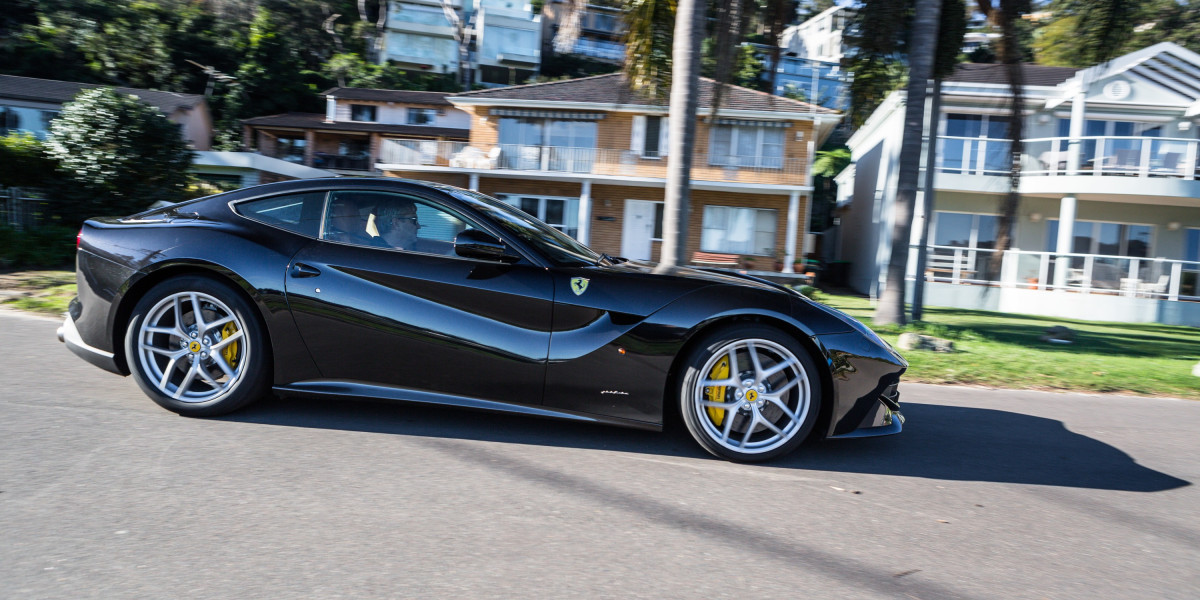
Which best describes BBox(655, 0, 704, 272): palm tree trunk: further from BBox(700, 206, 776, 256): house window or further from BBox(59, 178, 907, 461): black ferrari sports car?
BBox(700, 206, 776, 256): house window

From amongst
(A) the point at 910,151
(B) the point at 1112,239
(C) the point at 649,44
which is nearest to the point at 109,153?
(C) the point at 649,44

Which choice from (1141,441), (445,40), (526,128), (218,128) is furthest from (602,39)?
(1141,441)

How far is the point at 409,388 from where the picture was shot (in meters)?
4.18

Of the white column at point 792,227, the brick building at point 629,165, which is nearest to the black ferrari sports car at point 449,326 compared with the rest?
the brick building at point 629,165

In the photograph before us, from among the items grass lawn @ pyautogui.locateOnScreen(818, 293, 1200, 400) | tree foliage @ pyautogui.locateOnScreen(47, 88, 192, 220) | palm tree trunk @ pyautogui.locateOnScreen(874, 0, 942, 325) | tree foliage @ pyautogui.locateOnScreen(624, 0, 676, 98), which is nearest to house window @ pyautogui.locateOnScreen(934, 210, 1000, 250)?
grass lawn @ pyautogui.locateOnScreen(818, 293, 1200, 400)

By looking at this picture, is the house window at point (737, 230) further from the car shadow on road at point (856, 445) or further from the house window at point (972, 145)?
the car shadow on road at point (856, 445)

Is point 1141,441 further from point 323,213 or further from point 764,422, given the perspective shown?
point 323,213

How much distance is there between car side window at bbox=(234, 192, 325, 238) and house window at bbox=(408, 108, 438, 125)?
38857 mm

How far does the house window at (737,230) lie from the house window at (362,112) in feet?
75.1

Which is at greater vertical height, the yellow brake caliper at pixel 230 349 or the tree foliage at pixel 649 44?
the tree foliage at pixel 649 44

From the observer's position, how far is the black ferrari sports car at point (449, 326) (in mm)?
4078

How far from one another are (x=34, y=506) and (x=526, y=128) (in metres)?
26.4

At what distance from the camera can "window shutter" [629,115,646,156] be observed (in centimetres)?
2730

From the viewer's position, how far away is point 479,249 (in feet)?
13.8
